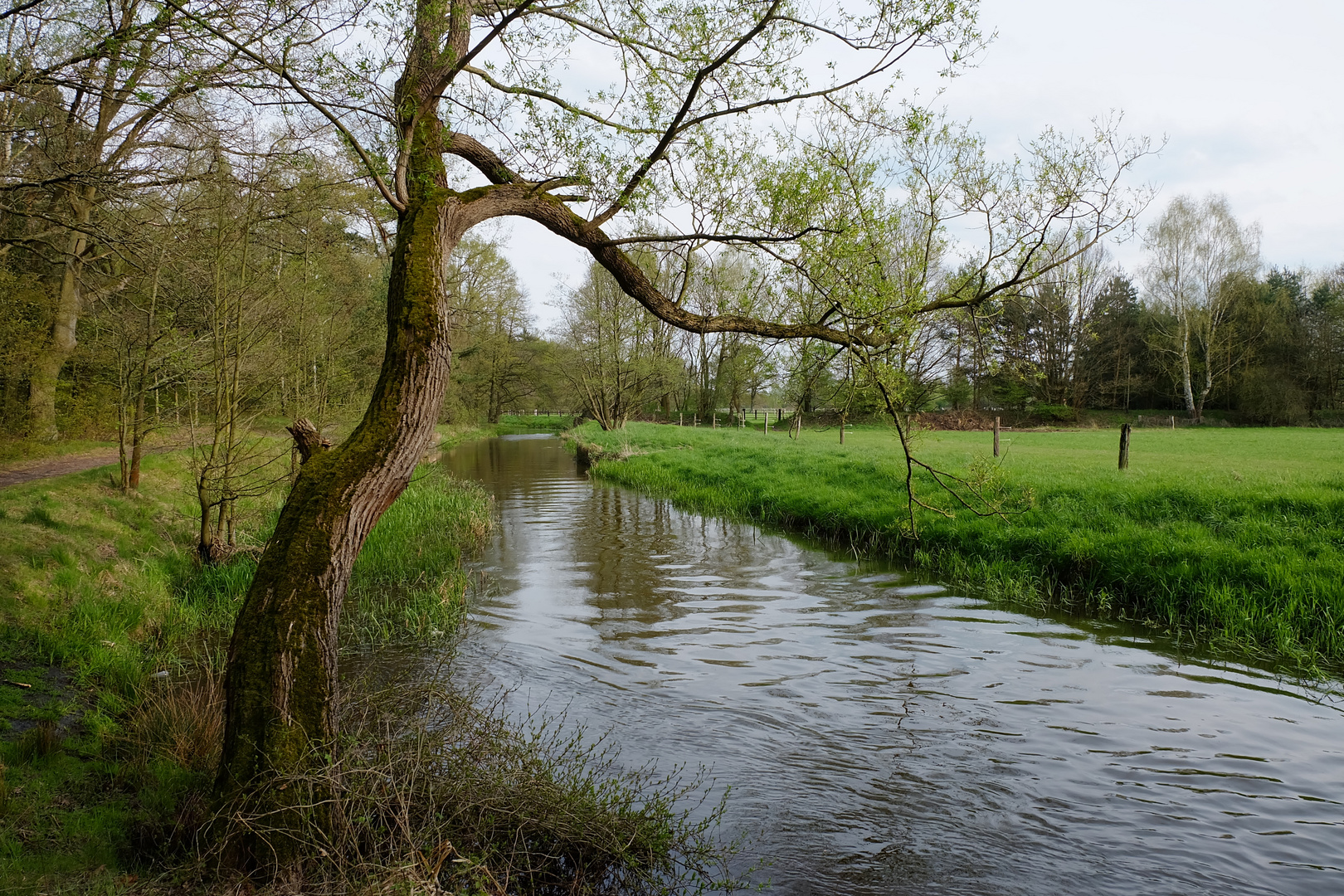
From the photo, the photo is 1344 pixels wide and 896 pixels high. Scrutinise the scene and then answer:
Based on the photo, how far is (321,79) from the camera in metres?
4.50

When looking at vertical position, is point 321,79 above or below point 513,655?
above

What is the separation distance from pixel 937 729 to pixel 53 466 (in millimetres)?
14248

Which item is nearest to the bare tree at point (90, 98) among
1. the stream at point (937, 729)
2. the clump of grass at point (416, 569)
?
the clump of grass at point (416, 569)

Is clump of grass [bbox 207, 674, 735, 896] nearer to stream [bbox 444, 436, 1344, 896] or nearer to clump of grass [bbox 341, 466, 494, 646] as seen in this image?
stream [bbox 444, 436, 1344, 896]

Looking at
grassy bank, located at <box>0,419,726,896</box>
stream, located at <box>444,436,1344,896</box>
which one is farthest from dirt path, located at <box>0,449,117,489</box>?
stream, located at <box>444,436,1344,896</box>

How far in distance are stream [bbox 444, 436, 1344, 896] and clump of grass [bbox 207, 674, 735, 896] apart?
0.72 metres


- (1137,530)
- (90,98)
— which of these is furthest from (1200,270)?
(90,98)

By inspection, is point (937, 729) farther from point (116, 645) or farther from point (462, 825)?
point (116, 645)

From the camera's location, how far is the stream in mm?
4551

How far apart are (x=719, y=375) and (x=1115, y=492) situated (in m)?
34.5

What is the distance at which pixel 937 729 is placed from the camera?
6.32 m

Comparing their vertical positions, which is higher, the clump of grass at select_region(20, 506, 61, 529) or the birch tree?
the birch tree

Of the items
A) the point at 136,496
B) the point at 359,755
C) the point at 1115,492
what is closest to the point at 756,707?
the point at 359,755

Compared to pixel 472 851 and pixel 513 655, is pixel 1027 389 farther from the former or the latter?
pixel 472 851
